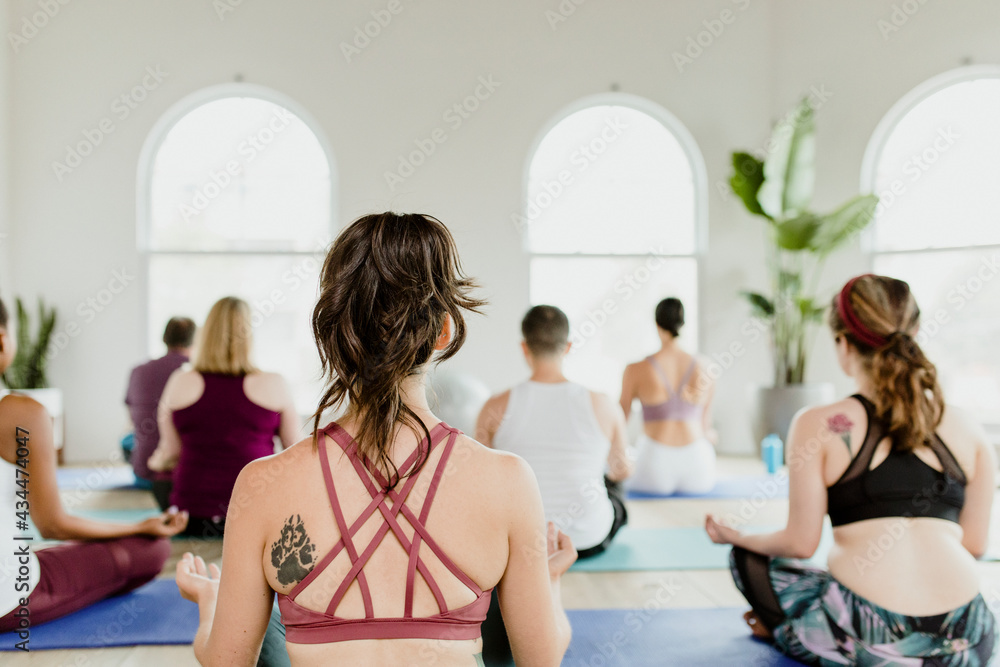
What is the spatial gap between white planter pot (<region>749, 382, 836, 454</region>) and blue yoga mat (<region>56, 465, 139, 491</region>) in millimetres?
3873

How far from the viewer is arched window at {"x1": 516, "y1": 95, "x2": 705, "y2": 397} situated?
560cm

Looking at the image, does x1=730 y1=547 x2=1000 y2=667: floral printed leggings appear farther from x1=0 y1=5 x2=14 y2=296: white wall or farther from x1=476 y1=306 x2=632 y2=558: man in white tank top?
x1=0 y1=5 x2=14 y2=296: white wall

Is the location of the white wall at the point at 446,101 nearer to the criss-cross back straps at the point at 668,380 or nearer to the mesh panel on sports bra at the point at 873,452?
the criss-cross back straps at the point at 668,380

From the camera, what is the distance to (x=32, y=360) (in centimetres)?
500

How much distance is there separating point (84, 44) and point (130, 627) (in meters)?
4.57

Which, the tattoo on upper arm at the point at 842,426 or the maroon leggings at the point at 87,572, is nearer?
the tattoo on upper arm at the point at 842,426

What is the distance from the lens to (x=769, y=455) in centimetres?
447

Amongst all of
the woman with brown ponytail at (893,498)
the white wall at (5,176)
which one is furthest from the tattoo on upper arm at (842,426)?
the white wall at (5,176)

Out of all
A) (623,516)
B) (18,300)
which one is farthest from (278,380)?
(18,300)

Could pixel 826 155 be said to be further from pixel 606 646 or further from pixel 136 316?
pixel 136 316

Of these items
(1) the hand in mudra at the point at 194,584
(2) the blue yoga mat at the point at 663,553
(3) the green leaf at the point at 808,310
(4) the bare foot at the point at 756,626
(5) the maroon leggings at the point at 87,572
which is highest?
(3) the green leaf at the point at 808,310

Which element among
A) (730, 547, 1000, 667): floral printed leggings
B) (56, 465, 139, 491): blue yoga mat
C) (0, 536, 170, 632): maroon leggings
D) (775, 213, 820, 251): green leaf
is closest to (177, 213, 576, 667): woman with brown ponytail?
(730, 547, 1000, 667): floral printed leggings

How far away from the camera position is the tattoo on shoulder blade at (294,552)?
894 mm

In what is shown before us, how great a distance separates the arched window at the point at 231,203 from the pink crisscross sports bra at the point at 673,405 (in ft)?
8.67
